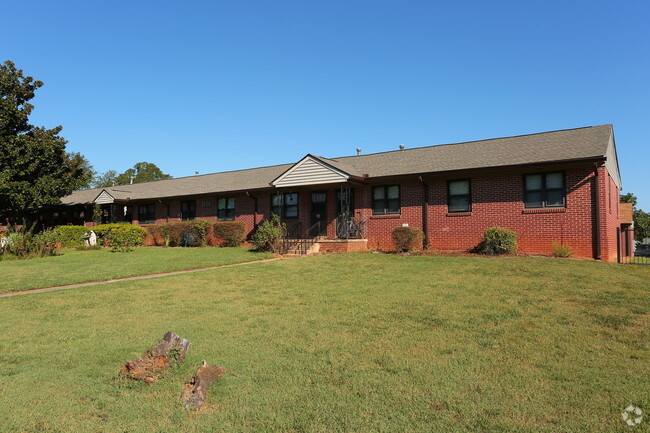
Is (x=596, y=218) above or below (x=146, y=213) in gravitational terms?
below

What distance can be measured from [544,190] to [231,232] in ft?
47.4

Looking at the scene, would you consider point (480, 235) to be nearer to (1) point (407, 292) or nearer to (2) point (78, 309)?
(1) point (407, 292)

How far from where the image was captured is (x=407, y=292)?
8336mm

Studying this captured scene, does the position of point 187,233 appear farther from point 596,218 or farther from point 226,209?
point 596,218

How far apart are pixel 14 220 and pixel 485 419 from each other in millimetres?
36812

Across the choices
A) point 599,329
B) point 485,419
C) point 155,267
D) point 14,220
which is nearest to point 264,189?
point 155,267

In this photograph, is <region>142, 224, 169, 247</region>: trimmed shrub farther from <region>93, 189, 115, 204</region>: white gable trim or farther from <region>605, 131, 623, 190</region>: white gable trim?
<region>605, 131, 623, 190</region>: white gable trim

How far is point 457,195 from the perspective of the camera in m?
16.8

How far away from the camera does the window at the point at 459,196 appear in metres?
16.6

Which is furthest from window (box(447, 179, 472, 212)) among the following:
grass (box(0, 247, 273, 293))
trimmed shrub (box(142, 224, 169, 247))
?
trimmed shrub (box(142, 224, 169, 247))

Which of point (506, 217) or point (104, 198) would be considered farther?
point (104, 198)

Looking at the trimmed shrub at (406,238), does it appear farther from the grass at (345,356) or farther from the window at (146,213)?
the window at (146,213)

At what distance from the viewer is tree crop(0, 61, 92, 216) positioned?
22.9 metres

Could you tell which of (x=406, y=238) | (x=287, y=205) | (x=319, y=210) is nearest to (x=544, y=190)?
(x=406, y=238)
